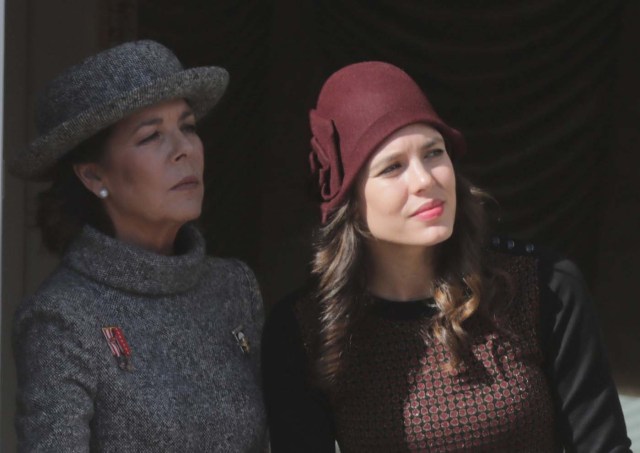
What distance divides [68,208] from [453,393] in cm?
81

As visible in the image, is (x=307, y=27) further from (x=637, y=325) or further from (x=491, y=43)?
(x=637, y=325)

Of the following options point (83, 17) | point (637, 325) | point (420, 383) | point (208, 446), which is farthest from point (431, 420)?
point (637, 325)

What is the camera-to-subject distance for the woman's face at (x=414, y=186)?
2299 mm

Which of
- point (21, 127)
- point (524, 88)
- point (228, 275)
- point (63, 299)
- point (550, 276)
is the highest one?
point (550, 276)

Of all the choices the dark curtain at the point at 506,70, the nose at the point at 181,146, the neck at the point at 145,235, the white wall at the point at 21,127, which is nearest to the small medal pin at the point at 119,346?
the neck at the point at 145,235

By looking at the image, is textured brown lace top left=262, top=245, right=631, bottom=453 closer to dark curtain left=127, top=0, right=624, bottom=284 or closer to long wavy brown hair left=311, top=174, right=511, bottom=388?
long wavy brown hair left=311, top=174, right=511, bottom=388

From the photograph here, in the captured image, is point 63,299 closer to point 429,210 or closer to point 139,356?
point 139,356

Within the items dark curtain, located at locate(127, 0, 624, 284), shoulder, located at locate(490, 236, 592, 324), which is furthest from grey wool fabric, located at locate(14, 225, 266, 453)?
dark curtain, located at locate(127, 0, 624, 284)

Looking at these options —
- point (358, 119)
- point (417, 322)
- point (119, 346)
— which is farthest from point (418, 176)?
point (119, 346)

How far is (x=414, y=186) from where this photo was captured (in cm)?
229

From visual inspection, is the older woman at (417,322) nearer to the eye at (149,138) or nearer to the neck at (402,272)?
the neck at (402,272)

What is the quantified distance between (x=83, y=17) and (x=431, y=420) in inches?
75.3

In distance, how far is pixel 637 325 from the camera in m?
4.54

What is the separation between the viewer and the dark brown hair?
7.90ft
